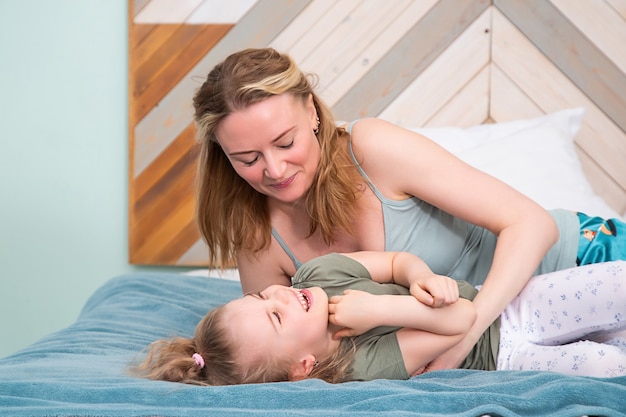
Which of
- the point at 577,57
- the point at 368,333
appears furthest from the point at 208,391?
the point at 577,57

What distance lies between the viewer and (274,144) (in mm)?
1745

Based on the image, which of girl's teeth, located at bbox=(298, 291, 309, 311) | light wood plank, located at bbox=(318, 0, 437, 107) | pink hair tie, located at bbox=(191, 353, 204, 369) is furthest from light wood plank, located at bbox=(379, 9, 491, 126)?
pink hair tie, located at bbox=(191, 353, 204, 369)

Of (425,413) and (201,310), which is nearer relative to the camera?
(425,413)

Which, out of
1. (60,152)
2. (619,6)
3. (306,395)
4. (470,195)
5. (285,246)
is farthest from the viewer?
(60,152)

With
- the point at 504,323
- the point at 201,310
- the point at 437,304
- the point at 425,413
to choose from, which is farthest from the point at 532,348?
the point at 201,310

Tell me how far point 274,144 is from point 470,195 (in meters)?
0.46

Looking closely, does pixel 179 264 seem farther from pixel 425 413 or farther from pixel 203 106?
pixel 425 413

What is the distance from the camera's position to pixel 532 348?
1.70 m

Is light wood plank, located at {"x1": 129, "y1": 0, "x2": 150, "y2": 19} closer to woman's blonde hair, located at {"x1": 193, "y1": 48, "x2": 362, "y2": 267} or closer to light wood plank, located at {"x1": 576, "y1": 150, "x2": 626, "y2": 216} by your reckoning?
woman's blonde hair, located at {"x1": 193, "y1": 48, "x2": 362, "y2": 267}

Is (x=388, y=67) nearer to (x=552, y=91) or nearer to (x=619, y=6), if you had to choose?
(x=552, y=91)

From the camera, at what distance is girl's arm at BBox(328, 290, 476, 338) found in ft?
5.17

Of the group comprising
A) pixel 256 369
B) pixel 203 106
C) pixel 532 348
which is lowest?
pixel 532 348

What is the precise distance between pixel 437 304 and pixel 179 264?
2020mm

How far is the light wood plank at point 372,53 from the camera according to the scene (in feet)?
10.5
